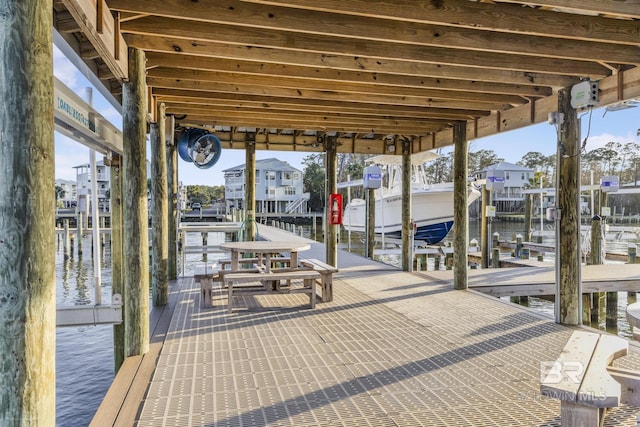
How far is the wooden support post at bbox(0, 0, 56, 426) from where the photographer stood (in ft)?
5.09

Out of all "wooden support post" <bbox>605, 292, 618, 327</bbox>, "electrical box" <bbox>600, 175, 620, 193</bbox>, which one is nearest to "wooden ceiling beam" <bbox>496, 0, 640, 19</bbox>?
"wooden support post" <bbox>605, 292, 618, 327</bbox>

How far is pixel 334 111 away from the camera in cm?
669

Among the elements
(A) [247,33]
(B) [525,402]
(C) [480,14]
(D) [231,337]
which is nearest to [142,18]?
(A) [247,33]

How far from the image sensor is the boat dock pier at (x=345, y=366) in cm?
300

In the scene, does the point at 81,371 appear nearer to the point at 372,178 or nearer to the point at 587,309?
the point at 372,178

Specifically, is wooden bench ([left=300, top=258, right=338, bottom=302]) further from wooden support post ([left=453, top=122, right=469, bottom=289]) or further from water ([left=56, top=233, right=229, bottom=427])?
water ([left=56, top=233, right=229, bottom=427])

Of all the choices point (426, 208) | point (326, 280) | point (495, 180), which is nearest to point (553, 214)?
point (326, 280)

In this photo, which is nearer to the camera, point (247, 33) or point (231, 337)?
point (247, 33)

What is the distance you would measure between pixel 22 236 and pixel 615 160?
5218 cm

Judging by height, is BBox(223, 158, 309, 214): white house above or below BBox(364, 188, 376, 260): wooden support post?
above

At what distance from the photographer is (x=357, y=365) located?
395 cm

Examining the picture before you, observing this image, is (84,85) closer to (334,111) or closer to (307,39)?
(307,39)

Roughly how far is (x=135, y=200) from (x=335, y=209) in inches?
203

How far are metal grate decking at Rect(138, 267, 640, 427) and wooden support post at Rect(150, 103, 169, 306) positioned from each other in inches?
17.2
